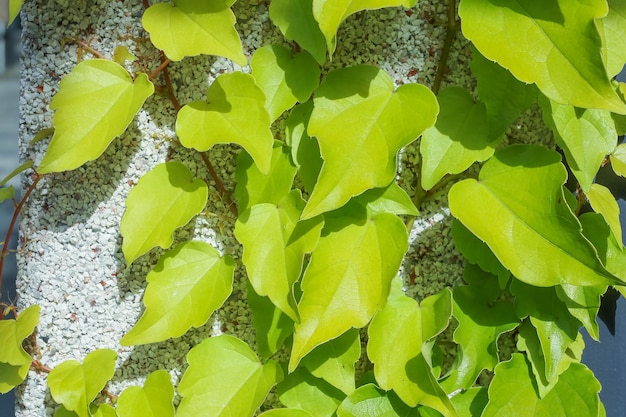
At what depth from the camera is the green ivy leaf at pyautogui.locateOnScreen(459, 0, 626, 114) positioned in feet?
1.94

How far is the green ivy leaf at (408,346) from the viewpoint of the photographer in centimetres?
69

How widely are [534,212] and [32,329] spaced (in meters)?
0.63

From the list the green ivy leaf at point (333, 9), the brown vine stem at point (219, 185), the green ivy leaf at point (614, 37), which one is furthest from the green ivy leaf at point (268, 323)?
the green ivy leaf at point (614, 37)

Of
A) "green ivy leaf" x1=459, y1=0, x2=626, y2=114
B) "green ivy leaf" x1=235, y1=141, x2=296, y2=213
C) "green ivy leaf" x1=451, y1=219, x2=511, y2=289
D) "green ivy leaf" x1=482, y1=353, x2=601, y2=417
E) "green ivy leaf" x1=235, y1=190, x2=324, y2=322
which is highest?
"green ivy leaf" x1=459, y1=0, x2=626, y2=114

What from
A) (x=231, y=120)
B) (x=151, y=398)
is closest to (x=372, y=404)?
(x=151, y=398)

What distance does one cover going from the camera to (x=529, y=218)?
2.21 ft

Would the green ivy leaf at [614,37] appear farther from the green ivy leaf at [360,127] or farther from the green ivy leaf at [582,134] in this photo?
the green ivy leaf at [360,127]

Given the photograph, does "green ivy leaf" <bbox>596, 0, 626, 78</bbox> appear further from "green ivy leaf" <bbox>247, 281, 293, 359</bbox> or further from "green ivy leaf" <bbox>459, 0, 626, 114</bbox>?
"green ivy leaf" <bbox>247, 281, 293, 359</bbox>

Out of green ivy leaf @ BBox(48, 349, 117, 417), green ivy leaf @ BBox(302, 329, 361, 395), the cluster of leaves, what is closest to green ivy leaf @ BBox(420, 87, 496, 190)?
the cluster of leaves

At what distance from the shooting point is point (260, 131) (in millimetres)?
673

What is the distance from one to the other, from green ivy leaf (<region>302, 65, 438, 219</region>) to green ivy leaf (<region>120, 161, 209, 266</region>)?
0.18 metres

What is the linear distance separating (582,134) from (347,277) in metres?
0.33

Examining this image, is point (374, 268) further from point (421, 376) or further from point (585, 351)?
point (585, 351)

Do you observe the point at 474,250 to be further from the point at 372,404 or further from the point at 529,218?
the point at 372,404
